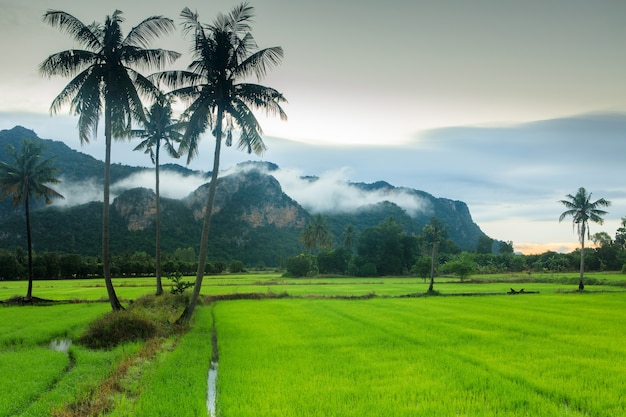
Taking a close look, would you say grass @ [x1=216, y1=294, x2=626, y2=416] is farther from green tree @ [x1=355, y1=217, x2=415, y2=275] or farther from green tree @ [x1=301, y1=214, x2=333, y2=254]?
green tree @ [x1=301, y1=214, x2=333, y2=254]

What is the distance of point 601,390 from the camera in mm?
10375

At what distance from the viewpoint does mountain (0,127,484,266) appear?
338 ft

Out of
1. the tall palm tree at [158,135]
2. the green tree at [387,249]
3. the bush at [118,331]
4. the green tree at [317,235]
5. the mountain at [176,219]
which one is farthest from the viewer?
the mountain at [176,219]

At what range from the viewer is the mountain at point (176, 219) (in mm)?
102875

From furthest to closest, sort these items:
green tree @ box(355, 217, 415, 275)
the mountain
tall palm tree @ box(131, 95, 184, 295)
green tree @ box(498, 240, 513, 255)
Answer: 1. green tree @ box(498, 240, 513, 255)
2. the mountain
3. green tree @ box(355, 217, 415, 275)
4. tall palm tree @ box(131, 95, 184, 295)

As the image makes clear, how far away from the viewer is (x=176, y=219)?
132 metres

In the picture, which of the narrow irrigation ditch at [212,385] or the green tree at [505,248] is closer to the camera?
the narrow irrigation ditch at [212,385]

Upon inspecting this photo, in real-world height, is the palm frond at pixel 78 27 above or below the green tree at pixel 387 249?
above

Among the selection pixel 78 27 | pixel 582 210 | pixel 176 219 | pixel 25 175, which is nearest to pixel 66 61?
pixel 78 27

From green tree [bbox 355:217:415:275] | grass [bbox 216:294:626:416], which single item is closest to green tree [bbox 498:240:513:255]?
green tree [bbox 355:217:415:275]

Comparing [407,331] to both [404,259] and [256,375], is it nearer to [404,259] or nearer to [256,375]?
[256,375]

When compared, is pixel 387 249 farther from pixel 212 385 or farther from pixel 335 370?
pixel 212 385

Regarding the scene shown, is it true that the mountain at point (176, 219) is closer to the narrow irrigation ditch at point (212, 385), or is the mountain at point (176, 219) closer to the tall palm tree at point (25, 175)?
the tall palm tree at point (25, 175)

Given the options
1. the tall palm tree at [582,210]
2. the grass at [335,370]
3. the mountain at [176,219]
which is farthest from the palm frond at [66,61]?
the mountain at [176,219]
